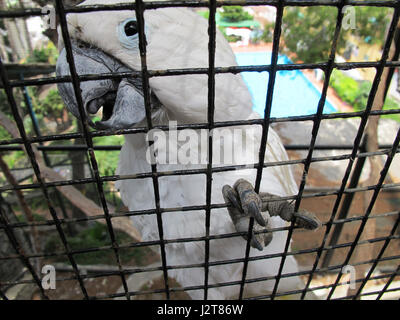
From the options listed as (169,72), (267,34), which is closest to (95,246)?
(169,72)

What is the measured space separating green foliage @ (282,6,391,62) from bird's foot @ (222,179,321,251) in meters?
2.13

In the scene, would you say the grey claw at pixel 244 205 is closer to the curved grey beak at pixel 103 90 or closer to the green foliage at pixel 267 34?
the curved grey beak at pixel 103 90

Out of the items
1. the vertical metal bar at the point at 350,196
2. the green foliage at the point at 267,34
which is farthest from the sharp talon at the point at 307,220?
the green foliage at the point at 267,34

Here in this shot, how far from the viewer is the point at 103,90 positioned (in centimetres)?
68

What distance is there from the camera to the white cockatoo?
655 mm

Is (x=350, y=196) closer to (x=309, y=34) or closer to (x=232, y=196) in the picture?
(x=232, y=196)

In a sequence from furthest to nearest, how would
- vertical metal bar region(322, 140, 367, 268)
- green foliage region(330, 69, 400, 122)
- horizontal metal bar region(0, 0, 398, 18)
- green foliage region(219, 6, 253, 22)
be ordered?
green foliage region(330, 69, 400, 122) → green foliage region(219, 6, 253, 22) → vertical metal bar region(322, 140, 367, 268) → horizontal metal bar region(0, 0, 398, 18)

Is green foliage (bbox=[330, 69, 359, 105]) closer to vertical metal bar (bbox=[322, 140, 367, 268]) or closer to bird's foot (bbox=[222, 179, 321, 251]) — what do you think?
vertical metal bar (bbox=[322, 140, 367, 268])

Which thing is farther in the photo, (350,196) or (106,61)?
(350,196)

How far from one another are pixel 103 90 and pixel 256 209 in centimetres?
45

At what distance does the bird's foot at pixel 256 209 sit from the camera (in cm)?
62

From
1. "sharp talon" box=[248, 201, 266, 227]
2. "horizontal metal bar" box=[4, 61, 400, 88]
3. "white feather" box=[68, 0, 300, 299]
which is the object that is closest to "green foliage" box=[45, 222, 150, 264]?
"white feather" box=[68, 0, 300, 299]
